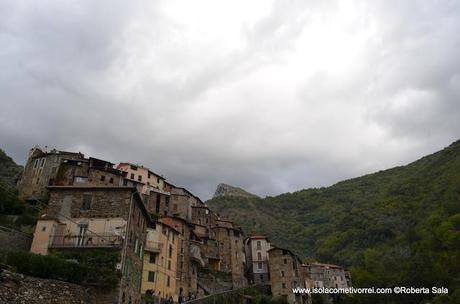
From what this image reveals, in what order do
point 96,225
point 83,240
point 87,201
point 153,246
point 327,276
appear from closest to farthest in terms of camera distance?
point 83,240, point 96,225, point 87,201, point 153,246, point 327,276

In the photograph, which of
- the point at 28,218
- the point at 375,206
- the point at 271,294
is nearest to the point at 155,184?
the point at 271,294

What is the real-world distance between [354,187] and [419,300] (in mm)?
111375

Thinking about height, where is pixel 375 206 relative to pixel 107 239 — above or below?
above

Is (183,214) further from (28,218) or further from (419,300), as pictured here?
(419,300)

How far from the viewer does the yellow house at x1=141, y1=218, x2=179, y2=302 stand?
4416 cm

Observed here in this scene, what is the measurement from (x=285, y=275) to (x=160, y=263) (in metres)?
32.1

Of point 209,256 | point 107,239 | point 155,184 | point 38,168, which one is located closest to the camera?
point 107,239

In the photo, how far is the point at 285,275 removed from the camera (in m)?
70.9

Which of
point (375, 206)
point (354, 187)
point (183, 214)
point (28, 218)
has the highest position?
point (354, 187)

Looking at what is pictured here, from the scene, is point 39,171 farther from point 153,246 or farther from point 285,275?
→ point 285,275

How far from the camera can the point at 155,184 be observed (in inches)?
2943

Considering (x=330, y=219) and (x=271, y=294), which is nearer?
(x=271, y=294)

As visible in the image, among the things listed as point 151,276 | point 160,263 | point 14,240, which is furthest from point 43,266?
point 160,263

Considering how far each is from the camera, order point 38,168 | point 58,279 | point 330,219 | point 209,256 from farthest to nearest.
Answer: point 330,219
point 209,256
point 38,168
point 58,279
